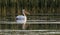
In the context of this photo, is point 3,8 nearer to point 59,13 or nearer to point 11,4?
point 11,4

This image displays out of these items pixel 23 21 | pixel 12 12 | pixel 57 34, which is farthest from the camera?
pixel 12 12

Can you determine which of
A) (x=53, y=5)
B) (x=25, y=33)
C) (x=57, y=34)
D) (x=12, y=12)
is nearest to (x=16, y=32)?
(x=25, y=33)

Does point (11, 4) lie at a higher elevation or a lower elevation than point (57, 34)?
higher

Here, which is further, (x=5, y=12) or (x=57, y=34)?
(x=5, y=12)

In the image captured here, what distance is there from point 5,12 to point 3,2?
96 cm

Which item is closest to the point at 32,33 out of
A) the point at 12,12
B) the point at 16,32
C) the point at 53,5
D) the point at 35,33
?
the point at 35,33

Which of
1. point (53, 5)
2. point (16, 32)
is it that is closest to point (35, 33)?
point (16, 32)

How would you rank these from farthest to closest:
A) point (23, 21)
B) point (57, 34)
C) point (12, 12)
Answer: point (12, 12) → point (23, 21) → point (57, 34)

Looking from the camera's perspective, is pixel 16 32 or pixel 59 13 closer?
pixel 16 32

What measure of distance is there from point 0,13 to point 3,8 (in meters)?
0.58

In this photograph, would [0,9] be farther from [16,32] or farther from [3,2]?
[16,32]

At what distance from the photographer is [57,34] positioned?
26.0ft

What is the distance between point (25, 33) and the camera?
319 inches

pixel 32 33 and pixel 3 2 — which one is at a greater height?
pixel 3 2
